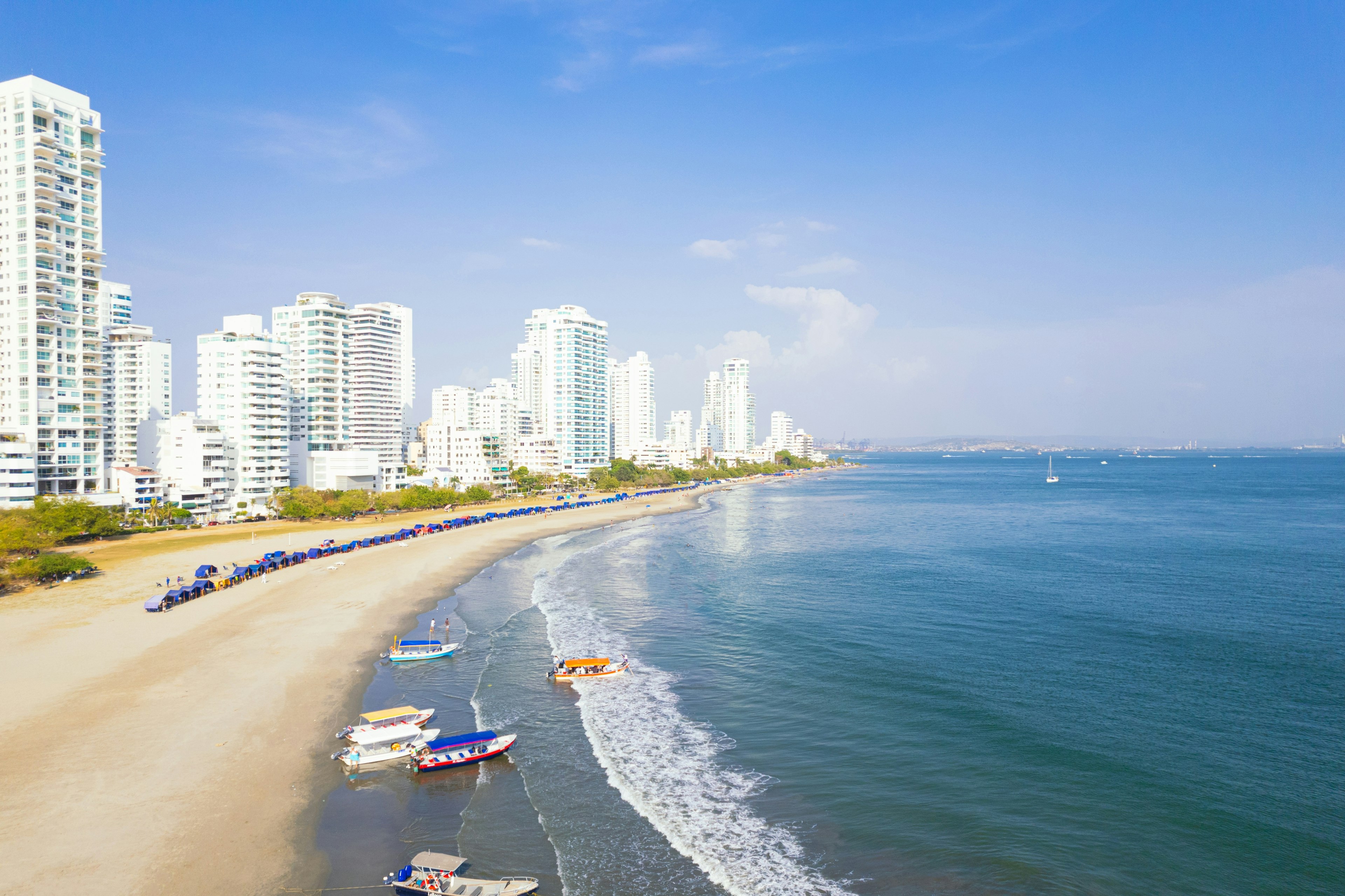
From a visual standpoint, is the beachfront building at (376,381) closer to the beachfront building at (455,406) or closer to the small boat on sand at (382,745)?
the beachfront building at (455,406)

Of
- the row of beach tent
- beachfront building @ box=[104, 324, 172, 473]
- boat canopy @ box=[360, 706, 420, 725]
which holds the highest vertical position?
beachfront building @ box=[104, 324, 172, 473]

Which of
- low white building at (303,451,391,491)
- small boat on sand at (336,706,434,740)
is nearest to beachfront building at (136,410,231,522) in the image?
low white building at (303,451,391,491)

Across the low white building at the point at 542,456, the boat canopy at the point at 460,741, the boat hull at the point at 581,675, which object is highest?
the low white building at the point at 542,456

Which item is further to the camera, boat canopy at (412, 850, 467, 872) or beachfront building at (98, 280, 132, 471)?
beachfront building at (98, 280, 132, 471)

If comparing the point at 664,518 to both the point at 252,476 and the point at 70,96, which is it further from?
the point at 70,96

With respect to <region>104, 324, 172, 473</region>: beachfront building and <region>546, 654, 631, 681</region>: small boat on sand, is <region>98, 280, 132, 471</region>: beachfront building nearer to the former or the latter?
<region>104, 324, 172, 473</region>: beachfront building

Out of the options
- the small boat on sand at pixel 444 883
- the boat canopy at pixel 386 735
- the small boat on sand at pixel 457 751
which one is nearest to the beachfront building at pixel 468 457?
the boat canopy at pixel 386 735
